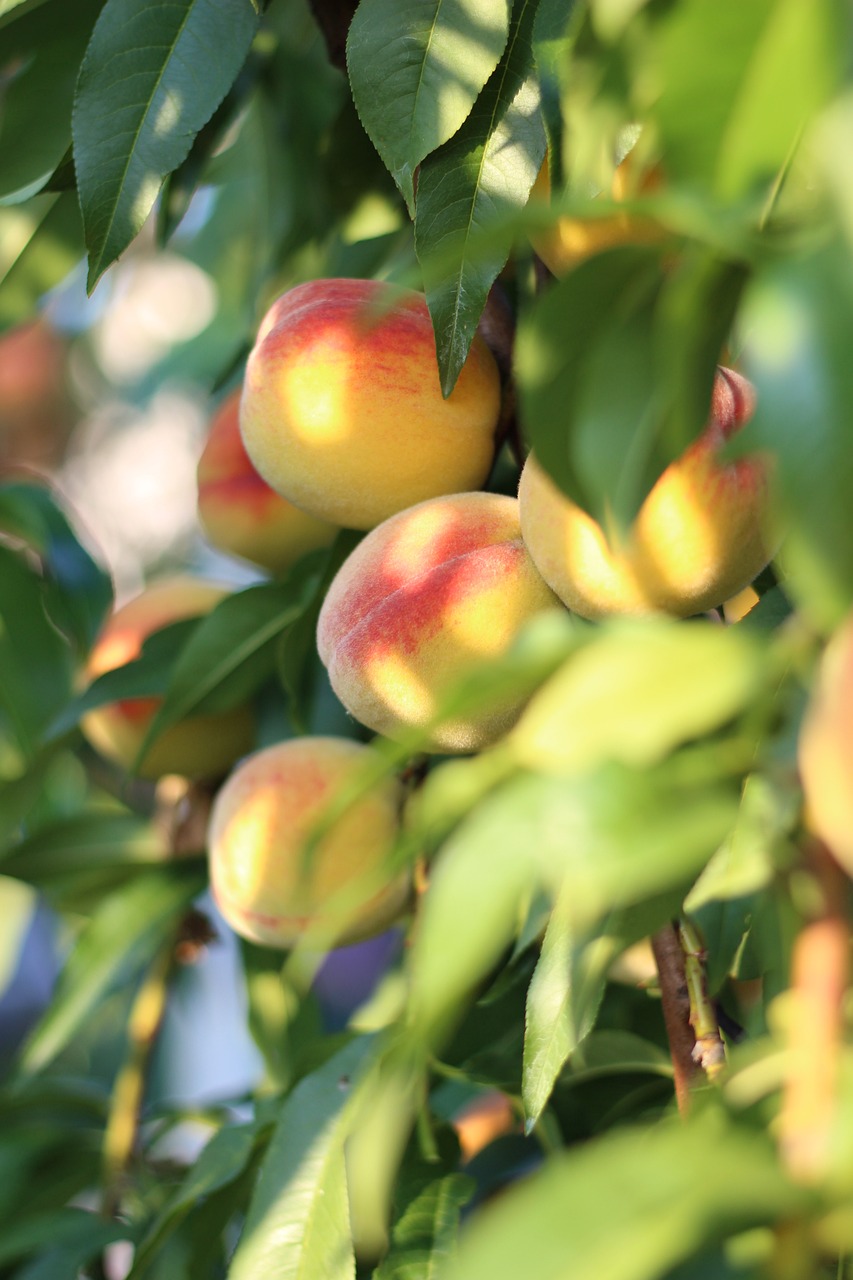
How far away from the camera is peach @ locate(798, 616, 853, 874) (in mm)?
250

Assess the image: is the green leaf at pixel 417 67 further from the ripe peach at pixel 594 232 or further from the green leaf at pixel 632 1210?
the green leaf at pixel 632 1210

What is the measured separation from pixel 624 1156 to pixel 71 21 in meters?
0.68

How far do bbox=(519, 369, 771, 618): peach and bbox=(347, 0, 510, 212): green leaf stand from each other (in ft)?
0.49

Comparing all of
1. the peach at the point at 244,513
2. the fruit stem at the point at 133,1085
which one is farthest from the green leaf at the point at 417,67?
the fruit stem at the point at 133,1085

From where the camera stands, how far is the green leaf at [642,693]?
0.24m

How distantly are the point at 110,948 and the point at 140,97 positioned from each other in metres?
0.53

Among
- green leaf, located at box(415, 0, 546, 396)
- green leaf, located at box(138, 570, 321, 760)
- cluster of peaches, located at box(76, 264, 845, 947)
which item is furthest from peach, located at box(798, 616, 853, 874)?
green leaf, located at box(138, 570, 321, 760)

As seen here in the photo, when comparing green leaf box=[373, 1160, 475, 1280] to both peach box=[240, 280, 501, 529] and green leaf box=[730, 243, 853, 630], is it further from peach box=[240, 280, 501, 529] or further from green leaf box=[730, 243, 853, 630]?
green leaf box=[730, 243, 853, 630]

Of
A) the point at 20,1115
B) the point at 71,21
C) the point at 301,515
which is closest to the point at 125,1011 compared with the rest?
the point at 20,1115

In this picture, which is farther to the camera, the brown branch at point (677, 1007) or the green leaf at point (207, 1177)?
the green leaf at point (207, 1177)

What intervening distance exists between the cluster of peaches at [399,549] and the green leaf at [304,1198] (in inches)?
3.7

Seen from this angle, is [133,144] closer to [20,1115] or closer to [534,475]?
[534,475]

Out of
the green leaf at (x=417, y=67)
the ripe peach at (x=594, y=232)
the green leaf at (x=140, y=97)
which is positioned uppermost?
the green leaf at (x=140, y=97)

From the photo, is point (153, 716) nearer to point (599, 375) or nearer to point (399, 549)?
point (399, 549)
